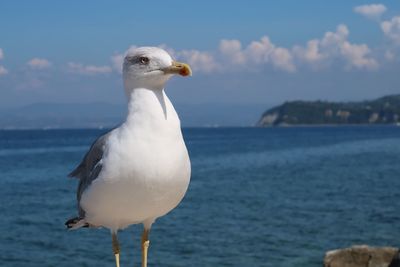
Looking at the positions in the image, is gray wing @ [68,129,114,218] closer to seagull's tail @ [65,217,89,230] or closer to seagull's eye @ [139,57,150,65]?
seagull's tail @ [65,217,89,230]

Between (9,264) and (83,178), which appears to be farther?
(9,264)

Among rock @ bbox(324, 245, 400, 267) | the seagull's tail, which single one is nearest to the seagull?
the seagull's tail

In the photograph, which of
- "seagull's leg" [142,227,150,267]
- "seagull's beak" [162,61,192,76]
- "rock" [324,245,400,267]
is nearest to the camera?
"seagull's beak" [162,61,192,76]

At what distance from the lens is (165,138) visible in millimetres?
4184

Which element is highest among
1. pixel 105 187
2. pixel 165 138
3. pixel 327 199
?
pixel 165 138

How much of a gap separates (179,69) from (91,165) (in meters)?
1.05

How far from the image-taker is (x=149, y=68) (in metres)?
4.22

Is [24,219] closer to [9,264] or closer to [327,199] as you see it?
[9,264]

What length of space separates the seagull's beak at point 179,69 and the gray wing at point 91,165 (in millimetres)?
661

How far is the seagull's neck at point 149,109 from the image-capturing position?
418cm

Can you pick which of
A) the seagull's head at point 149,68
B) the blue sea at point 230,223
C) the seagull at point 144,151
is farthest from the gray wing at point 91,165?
the blue sea at point 230,223

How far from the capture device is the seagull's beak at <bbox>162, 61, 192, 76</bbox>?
4.10 meters

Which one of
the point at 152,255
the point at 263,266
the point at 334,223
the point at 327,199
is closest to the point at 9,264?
the point at 152,255

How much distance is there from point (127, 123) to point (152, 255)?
57.3 ft
